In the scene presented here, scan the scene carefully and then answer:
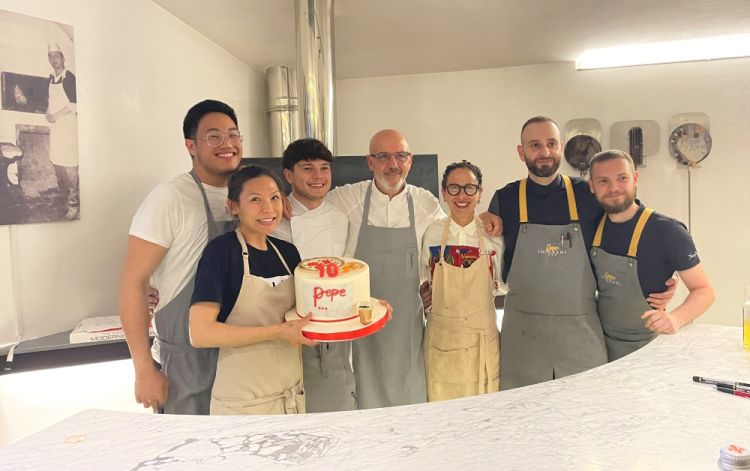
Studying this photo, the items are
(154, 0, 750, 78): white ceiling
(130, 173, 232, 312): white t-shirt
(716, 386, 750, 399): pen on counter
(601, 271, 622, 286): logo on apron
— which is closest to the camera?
(716, 386, 750, 399): pen on counter

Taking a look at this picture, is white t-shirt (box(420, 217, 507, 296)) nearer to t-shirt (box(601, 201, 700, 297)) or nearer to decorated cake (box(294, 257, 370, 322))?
t-shirt (box(601, 201, 700, 297))

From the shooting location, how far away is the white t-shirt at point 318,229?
6.08 feet

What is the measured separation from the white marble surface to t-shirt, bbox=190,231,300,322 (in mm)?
408

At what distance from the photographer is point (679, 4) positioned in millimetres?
2701

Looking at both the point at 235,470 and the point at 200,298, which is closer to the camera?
the point at 235,470

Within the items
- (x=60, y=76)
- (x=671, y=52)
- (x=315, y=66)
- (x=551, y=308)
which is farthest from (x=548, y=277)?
(x=671, y=52)

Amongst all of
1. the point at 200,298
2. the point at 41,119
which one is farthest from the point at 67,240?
the point at 200,298

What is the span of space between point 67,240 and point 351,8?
1774 mm

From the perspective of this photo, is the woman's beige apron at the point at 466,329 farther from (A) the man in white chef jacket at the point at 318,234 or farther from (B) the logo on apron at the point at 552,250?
(A) the man in white chef jacket at the point at 318,234

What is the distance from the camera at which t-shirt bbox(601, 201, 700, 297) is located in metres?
1.56

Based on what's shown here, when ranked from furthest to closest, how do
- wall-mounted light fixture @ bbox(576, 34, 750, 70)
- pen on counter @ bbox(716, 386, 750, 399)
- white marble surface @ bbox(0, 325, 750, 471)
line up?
1. wall-mounted light fixture @ bbox(576, 34, 750, 70)
2. pen on counter @ bbox(716, 386, 750, 399)
3. white marble surface @ bbox(0, 325, 750, 471)

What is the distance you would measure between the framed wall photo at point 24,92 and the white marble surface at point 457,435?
50.7 inches

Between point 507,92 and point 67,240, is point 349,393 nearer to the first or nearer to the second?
point 67,240

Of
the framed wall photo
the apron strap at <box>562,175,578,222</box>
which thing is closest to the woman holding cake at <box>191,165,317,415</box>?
the framed wall photo
